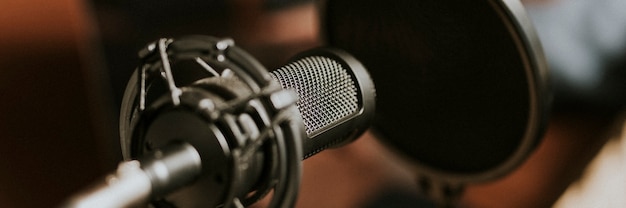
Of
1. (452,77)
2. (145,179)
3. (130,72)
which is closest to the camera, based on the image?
(145,179)

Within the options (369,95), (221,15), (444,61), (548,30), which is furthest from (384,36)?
(221,15)

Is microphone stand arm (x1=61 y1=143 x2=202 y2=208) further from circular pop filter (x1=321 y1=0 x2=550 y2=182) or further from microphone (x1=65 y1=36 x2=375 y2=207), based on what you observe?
circular pop filter (x1=321 y1=0 x2=550 y2=182)

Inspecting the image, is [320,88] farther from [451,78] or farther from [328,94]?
[451,78]

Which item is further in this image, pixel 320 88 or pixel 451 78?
pixel 451 78

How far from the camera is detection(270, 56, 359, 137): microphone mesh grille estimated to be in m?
0.62

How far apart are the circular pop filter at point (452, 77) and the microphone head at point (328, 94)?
159 millimetres

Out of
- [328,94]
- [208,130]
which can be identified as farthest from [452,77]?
[208,130]

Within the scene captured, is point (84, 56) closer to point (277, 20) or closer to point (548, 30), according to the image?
point (277, 20)

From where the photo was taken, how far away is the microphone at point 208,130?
473 mm

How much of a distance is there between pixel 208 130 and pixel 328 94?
0.20 metres

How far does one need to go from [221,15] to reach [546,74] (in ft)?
2.34

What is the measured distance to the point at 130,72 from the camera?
1.20m

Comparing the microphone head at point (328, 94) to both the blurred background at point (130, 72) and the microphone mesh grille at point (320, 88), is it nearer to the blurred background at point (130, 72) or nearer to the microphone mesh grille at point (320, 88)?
the microphone mesh grille at point (320, 88)

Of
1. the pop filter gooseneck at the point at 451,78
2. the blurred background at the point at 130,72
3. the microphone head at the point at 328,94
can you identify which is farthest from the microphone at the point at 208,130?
the blurred background at the point at 130,72
